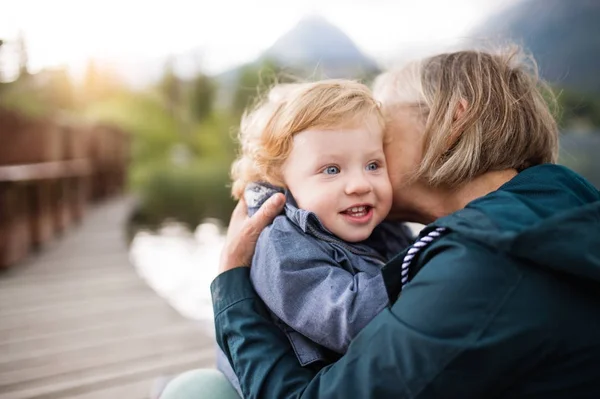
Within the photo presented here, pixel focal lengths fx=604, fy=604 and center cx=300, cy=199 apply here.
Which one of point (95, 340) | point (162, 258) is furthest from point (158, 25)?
point (95, 340)

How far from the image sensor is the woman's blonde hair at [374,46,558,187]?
124 centimetres

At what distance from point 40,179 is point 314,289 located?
5704 millimetres

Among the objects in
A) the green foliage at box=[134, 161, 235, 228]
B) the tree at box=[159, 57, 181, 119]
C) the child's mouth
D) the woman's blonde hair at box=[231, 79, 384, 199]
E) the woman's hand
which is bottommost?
the tree at box=[159, 57, 181, 119]

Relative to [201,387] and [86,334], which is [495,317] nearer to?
[201,387]

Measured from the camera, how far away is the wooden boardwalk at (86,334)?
2828 millimetres

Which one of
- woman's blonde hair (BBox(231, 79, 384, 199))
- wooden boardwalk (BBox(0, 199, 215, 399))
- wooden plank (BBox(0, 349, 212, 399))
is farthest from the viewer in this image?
wooden boardwalk (BBox(0, 199, 215, 399))

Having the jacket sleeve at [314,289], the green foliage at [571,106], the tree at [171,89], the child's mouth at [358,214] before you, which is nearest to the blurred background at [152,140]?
the green foliage at [571,106]

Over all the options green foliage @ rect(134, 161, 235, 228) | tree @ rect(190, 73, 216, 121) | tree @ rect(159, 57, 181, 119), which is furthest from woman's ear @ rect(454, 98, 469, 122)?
tree @ rect(159, 57, 181, 119)

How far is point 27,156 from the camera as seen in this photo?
6414 millimetres

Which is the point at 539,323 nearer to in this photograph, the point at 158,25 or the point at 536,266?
the point at 536,266

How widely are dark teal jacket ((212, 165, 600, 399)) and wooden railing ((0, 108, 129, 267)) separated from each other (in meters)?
4.70

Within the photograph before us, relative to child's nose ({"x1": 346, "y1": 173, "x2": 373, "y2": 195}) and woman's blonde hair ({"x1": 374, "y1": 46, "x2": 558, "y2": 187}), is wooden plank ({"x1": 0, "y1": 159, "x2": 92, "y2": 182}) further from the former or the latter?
woman's blonde hair ({"x1": 374, "y1": 46, "x2": 558, "y2": 187})

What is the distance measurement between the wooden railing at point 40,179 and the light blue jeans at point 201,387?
4.08 m

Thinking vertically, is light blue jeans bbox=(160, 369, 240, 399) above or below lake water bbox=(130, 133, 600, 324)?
above
